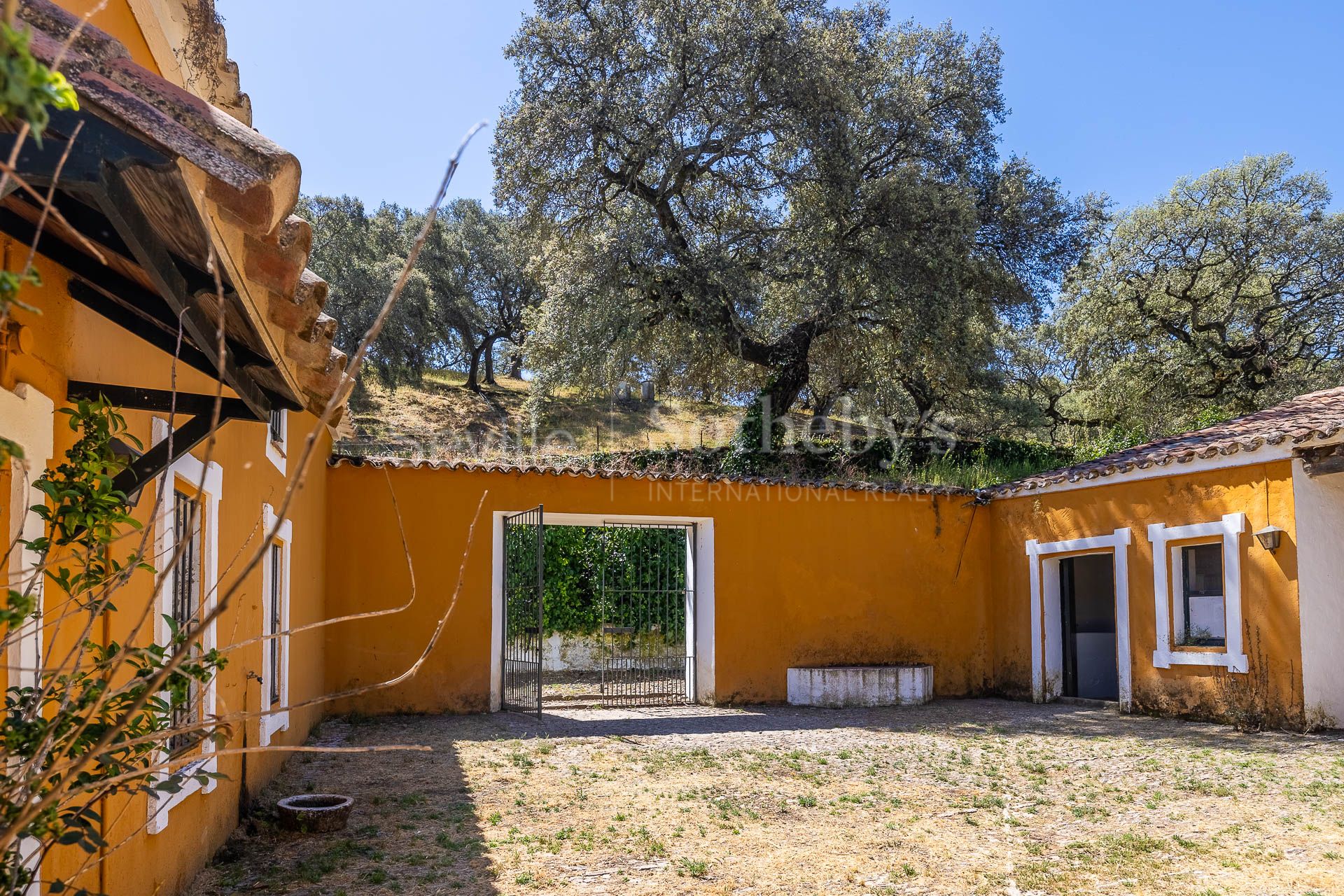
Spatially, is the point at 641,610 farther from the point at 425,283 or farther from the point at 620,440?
the point at 425,283

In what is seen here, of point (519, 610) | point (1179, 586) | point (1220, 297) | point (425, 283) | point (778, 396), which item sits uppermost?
point (425, 283)

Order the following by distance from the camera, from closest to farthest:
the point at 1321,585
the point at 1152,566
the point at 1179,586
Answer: the point at 1321,585 < the point at 1179,586 < the point at 1152,566

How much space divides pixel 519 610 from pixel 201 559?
9420 millimetres

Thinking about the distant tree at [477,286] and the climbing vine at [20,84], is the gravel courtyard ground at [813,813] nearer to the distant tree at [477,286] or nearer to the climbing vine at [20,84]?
the climbing vine at [20,84]

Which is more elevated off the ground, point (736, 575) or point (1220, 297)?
point (1220, 297)

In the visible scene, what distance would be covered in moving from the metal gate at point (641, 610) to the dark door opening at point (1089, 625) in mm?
5216

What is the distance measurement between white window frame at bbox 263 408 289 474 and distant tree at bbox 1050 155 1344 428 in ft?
52.0

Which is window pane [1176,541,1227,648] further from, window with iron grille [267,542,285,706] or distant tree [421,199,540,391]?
distant tree [421,199,540,391]

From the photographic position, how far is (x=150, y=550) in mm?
3707

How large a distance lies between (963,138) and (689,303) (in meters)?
7.27

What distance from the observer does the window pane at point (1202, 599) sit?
411 inches

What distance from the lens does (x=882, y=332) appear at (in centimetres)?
1698

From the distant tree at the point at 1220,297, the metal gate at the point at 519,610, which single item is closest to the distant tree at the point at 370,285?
the metal gate at the point at 519,610

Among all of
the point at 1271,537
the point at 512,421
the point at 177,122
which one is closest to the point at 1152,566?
the point at 1271,537
